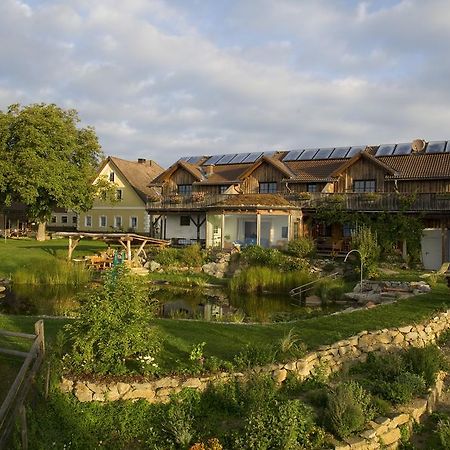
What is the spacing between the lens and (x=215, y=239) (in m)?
32.7

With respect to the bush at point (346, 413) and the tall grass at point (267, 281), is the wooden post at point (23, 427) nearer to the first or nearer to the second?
the bush at point (346, 413)

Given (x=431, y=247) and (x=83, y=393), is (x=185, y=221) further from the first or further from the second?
(x=83, y=393)

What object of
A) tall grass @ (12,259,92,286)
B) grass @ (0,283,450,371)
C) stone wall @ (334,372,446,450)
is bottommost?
stone wall @ (334,372,446,450)

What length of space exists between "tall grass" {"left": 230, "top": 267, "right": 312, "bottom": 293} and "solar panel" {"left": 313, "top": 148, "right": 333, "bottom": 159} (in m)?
14.9

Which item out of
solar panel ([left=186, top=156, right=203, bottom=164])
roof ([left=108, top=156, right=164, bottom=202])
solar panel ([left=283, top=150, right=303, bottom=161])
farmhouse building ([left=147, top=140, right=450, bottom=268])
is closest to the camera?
farmhouse building ([left=147, top=140, right=450, bottom=268])

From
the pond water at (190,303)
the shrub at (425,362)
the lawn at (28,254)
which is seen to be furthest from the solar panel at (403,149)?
the shrub at (425,362)

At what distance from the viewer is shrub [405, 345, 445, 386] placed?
9.85 meters

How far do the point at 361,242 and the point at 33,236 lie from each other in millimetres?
31618

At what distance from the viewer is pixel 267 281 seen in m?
22.8

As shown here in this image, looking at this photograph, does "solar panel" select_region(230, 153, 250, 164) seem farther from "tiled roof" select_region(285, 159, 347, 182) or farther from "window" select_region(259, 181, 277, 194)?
"window" select_region(259, 181, 277, 194)

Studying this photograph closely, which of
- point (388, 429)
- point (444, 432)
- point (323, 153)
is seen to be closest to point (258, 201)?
point (323, 153)

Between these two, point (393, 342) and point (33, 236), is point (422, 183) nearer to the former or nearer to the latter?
point (393, 342)

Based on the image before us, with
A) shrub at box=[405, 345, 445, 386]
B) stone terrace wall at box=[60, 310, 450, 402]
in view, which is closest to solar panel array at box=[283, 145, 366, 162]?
stone terrace wall at box=[60, 310, 450, 402]

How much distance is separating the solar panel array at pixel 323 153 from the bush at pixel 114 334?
2850 centimetres
